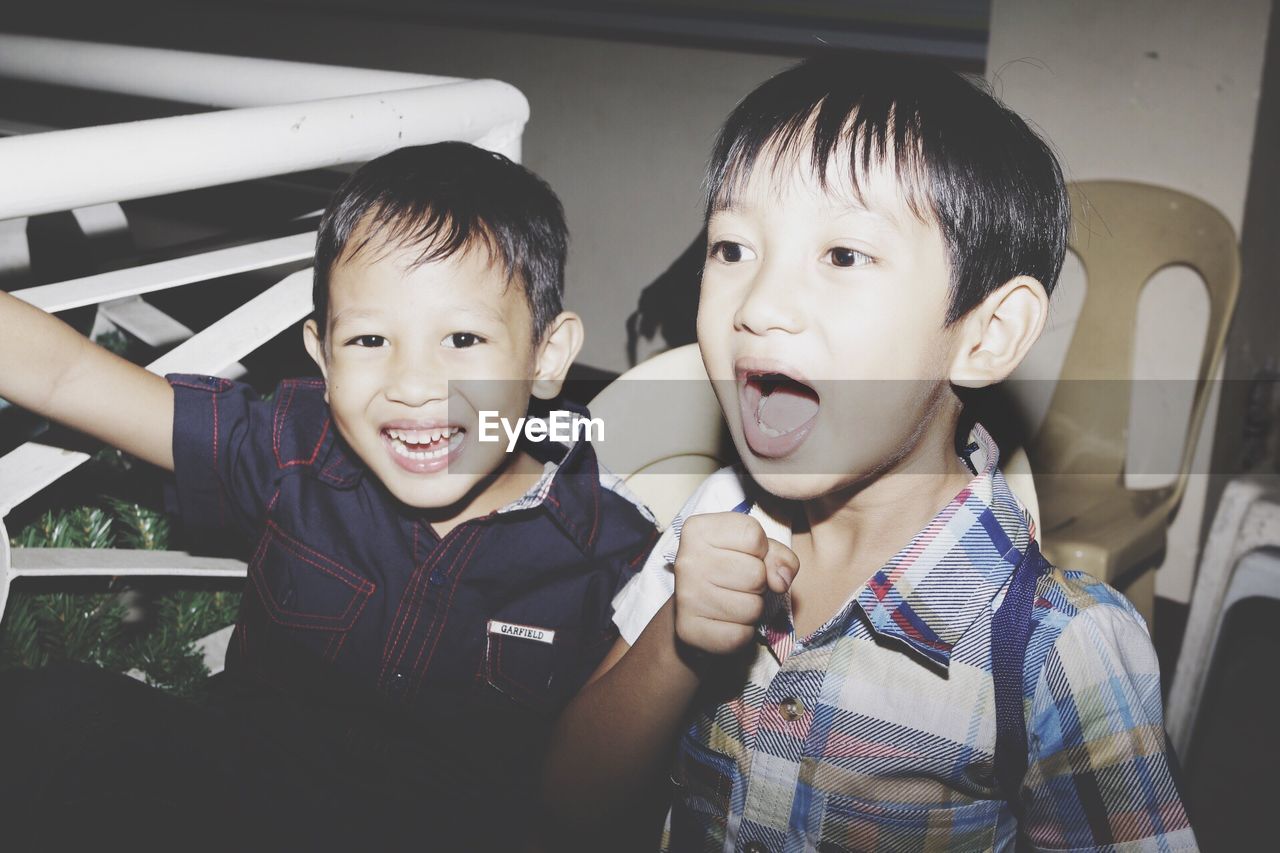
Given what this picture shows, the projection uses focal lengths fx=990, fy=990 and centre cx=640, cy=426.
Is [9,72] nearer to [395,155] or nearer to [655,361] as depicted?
[395,155]

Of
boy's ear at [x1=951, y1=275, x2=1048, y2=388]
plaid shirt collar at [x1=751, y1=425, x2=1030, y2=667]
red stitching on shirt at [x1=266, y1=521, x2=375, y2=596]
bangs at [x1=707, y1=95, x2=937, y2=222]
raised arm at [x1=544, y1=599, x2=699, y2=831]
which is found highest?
bangs at [x1=707, y1=95, x2=937, y2=222]

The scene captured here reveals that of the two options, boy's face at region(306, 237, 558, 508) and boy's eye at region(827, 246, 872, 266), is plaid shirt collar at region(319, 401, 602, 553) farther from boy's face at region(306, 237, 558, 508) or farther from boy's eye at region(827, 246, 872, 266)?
boy's eye at region(827, 246, 872, 266)

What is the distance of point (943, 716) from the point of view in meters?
0.86

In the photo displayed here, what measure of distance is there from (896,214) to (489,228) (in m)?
0.43

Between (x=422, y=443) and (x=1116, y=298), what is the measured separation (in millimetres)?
1787

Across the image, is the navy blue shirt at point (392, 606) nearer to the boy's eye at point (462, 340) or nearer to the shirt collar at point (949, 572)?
the boy's eye at point (462, 340)

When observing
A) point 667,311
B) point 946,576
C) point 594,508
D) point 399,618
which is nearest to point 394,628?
point 399,618

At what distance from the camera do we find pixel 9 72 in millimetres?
1269

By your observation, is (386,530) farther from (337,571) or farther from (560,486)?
(560,486)

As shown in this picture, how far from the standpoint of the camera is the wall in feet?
6.42

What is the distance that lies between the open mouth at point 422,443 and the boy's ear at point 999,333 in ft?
1.59

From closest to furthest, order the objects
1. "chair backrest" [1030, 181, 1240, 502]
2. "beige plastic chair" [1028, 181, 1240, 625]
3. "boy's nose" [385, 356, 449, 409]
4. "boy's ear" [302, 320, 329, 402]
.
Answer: "boy's nose" [385, 356, 449, 409] → "boy's ear" [302, 320, 329, 402] → "beige plastic chair" [1028, 181, 1240, 625] → "chair backrest" [1030, 181, 1240, 502]

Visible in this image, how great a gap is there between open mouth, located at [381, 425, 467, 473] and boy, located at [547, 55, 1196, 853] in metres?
0.24

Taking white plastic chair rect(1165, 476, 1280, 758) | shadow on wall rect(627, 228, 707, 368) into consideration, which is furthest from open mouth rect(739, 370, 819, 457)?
shadow on wall rect(627, 228, 707, 368)
